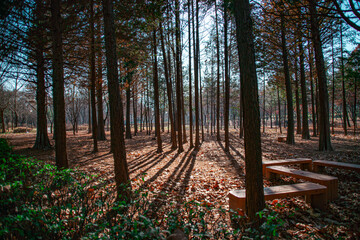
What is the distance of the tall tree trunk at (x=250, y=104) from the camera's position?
2.73 m

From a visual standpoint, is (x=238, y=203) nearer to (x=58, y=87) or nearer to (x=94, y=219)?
(x=94, y=219)

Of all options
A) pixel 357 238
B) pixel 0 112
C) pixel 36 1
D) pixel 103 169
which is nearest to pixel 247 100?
pixel 357 238

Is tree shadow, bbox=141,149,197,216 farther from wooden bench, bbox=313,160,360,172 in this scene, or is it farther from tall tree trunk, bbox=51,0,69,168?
wooden bench, bbox=313,160,360,172

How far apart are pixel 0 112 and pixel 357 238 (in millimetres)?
37404

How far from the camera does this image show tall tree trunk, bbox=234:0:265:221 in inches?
107

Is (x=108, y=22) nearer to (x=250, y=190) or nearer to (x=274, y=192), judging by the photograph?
(x=250, y=190)

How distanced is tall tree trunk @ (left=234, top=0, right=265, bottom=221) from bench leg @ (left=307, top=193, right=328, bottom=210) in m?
1.90

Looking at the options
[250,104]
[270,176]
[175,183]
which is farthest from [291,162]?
[250,104]

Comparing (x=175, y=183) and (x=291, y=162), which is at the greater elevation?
(x=291, y=162)

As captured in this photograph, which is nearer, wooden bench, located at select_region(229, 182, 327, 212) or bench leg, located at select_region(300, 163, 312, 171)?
wooden bench, located at select_region(229, 182, 327, 212)

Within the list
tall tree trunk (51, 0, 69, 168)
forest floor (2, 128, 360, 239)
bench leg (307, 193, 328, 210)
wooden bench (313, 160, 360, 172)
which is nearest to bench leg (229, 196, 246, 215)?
forest floor (2, 128, 360, 239)

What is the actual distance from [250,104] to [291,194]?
7.06 ft

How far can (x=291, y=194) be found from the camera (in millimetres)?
3533

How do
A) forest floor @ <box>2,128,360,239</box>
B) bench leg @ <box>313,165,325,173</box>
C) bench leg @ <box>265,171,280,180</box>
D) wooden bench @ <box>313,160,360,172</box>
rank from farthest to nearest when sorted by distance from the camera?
bench leg @ <box>313,165,325,173</box>
bench leg @ <box>265,171,280,180</box>
wooden bench @ <box>313,160,360,172</box>
forest floor @ <box>2,128,360,239</box>
